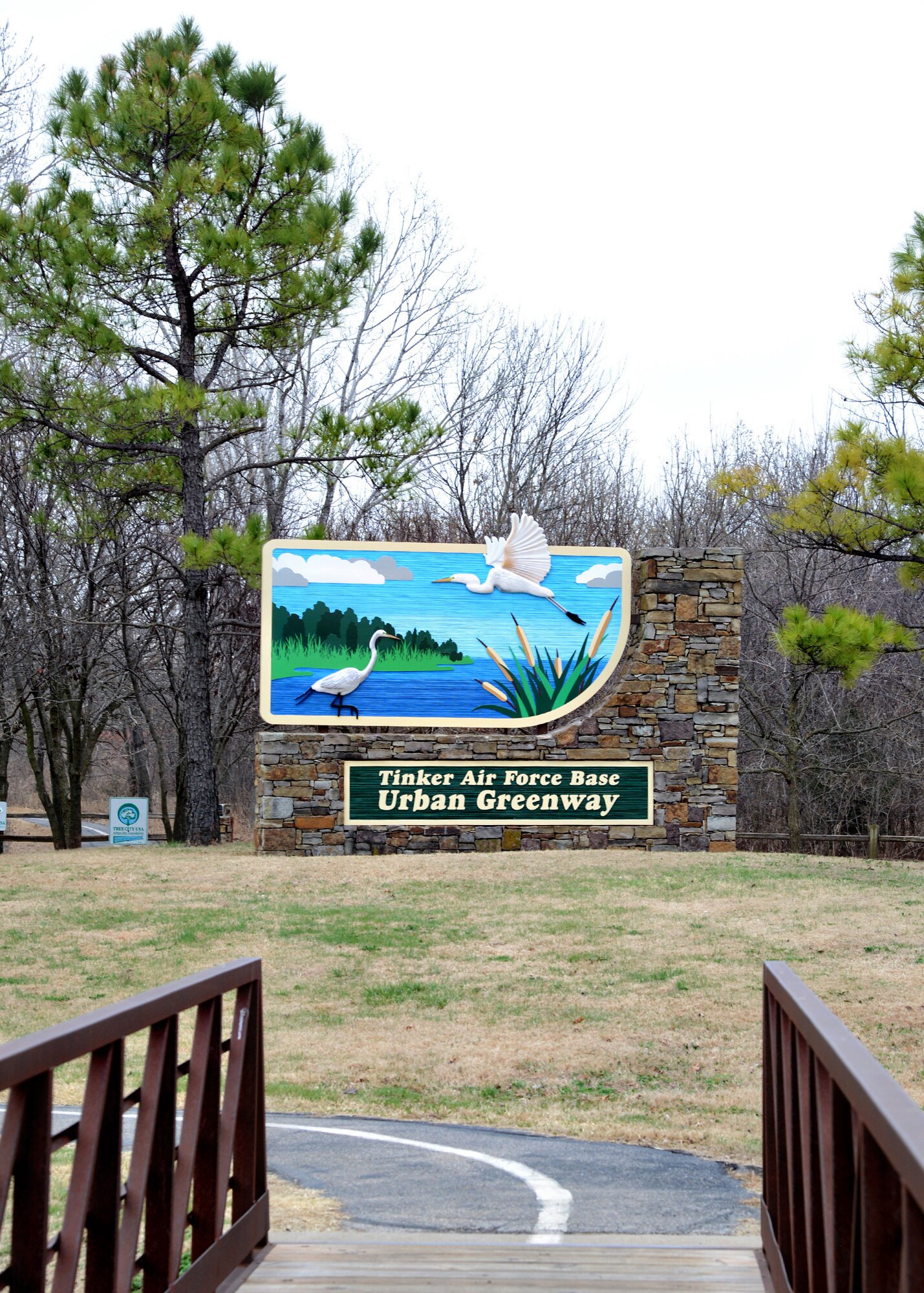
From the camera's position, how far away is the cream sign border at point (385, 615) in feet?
54.8

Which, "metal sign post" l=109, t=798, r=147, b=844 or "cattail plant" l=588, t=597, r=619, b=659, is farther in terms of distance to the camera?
"metal sign post" l=109, t=798, r=147, b=844

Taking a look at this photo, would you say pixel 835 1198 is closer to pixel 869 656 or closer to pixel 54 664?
pixel 869 656

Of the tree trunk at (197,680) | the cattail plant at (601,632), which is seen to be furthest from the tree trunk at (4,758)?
the cattail plant at (601,632)

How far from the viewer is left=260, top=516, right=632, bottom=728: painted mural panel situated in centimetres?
1677

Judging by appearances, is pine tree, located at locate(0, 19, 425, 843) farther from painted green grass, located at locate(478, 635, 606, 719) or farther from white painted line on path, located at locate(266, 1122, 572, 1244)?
white painted line on path, located at locate(266, 1122, 572, 1244)

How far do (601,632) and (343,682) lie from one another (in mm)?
3478

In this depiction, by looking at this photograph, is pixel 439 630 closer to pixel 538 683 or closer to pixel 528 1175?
pixel 538 683

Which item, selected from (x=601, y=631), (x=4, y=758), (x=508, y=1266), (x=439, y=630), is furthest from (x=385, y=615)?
(x=508, y=1266)

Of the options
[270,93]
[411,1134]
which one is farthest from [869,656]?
[270,93]

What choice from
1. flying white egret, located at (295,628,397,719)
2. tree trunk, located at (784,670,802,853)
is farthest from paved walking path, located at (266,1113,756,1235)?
tree trunk, located at (784,670,802,853)

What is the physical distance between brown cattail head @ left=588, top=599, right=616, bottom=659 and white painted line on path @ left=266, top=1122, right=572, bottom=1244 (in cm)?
1109

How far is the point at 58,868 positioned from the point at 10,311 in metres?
8.03

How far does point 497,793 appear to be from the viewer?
16703 millimetres

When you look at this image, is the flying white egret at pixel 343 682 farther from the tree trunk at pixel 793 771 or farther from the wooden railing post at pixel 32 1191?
the wooden railing post at pixel 32 1191
